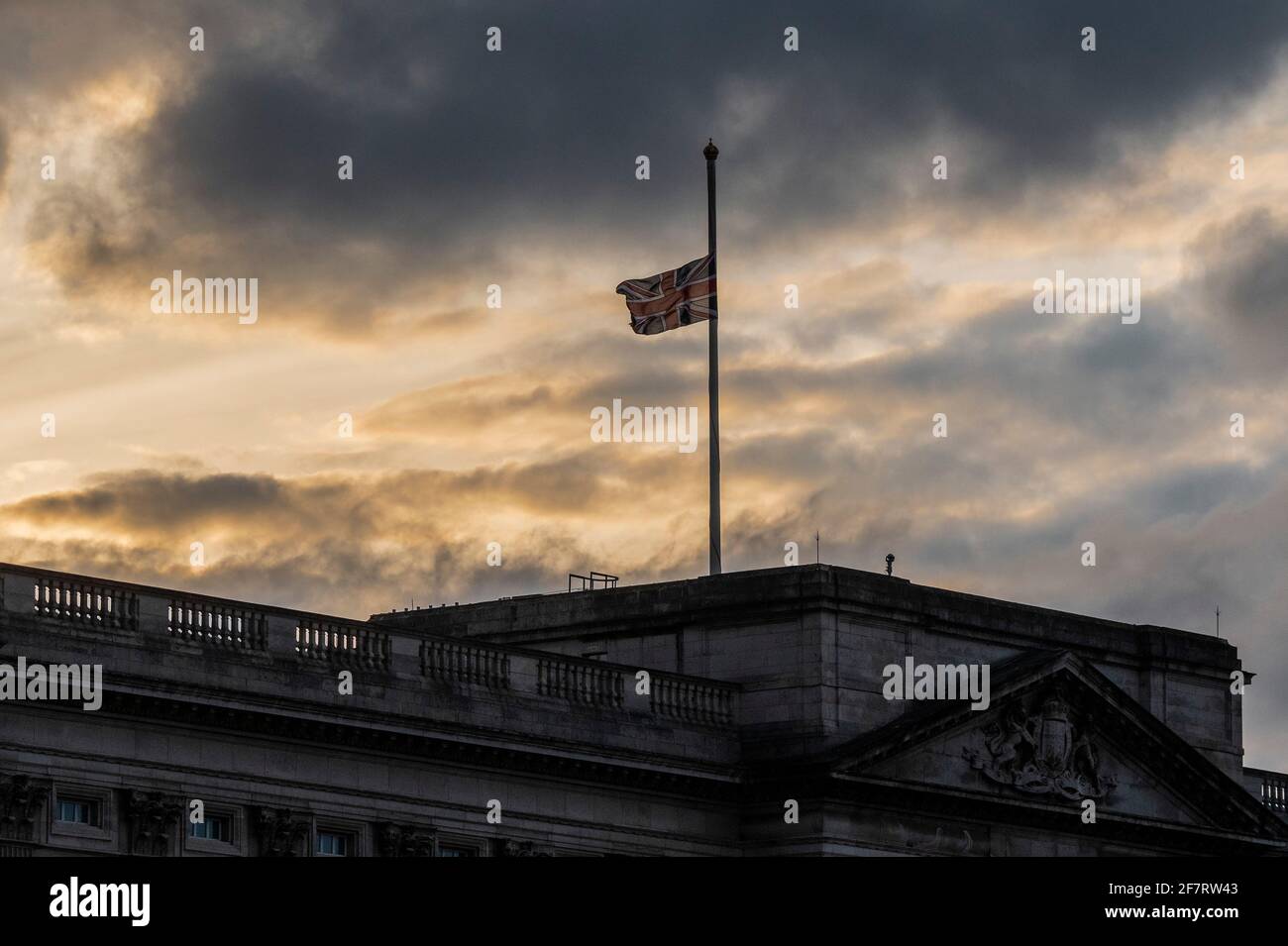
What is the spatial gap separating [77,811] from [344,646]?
729 cm

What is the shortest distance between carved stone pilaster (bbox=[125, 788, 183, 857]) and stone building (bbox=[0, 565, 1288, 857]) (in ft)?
0.13

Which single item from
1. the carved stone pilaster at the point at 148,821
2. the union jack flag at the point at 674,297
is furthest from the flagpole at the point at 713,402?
the carved stone pilaster at the point at 148,821

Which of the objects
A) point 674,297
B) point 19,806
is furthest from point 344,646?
point 674,297

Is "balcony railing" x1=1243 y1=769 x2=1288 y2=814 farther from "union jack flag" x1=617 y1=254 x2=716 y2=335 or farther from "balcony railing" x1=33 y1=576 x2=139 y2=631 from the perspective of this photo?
"balcony railing" x1=33 y1=576 x2=139 y2=631

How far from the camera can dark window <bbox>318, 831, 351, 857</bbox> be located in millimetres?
71375

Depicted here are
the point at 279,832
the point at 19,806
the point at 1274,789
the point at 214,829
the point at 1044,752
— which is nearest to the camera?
the point at 19,806

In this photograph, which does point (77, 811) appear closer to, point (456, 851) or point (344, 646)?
point (344, 646)

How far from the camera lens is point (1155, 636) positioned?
88.5 meters

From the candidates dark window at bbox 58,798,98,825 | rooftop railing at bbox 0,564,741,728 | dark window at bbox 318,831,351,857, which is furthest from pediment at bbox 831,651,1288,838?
dark window at bbox 58,798,98,825

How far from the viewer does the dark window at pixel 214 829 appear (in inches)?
2714

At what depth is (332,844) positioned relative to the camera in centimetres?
7169

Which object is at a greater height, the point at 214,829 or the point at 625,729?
the point at 625,729
